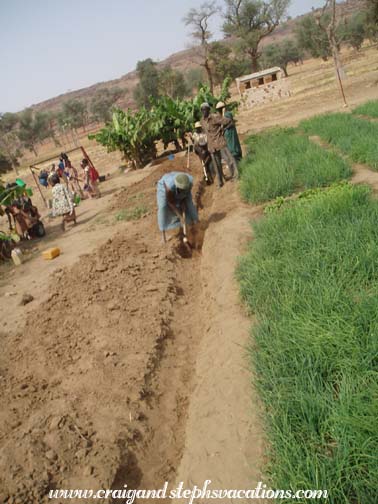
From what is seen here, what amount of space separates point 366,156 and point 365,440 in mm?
5520

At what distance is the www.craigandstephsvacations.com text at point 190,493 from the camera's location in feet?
5.65

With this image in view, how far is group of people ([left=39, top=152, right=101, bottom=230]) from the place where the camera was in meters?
8.41

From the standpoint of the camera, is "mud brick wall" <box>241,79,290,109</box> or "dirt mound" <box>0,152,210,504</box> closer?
"dirt mound" <box>0,152,210,504</box>

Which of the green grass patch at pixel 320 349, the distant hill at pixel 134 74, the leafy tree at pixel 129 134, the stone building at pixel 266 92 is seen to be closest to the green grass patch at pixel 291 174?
the green grass patch at pixel 320 349

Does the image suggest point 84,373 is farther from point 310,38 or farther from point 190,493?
point 310,38

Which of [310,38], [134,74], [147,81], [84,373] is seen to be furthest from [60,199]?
[134,74]

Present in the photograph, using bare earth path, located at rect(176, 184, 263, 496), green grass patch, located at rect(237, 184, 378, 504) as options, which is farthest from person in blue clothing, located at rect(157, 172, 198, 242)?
green grass patch, located at rect(237, 184, 378, 504)

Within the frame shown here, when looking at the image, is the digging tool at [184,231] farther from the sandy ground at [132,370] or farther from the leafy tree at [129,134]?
the leafy tree at [129,134]

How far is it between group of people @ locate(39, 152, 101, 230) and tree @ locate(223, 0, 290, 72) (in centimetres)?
3681

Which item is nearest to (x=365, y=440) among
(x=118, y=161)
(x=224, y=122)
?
(x=224, y=122)

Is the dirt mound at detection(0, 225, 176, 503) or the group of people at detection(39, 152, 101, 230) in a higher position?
the group of people at detection(39, 152, 101, 230)

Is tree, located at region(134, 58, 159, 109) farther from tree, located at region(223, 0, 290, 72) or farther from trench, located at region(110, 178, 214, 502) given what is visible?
trench, located at region(110, 178, 214, 502)

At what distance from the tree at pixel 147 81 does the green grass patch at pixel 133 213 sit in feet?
151

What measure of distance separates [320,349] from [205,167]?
280 inches
